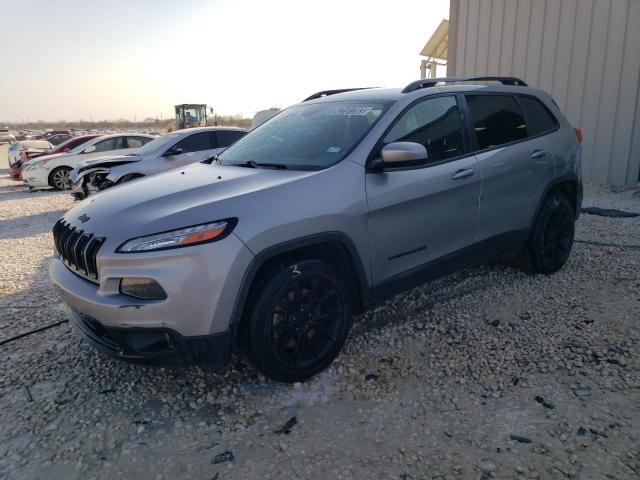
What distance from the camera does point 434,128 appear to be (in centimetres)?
360

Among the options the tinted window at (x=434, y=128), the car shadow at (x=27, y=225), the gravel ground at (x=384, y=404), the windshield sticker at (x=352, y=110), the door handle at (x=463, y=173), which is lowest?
the car shadow at (x=27, y=225)

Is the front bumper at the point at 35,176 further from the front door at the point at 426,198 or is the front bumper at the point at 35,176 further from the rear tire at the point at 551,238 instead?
the rear tire at the point at 551,238

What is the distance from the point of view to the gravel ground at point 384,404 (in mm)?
2352

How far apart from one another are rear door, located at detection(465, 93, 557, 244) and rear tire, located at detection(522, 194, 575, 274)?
0.62 feet

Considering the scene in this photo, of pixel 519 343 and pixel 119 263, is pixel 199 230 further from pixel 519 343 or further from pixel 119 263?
pixel 519 343

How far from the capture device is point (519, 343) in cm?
343

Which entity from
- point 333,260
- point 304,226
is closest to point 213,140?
point 333,260

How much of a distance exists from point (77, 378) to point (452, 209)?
2.77 metres

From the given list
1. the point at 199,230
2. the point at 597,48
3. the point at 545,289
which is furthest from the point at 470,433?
the point at 597,48

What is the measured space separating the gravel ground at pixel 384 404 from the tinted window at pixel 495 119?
1.34m

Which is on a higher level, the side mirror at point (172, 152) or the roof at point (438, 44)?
the roof at point (438, 44)

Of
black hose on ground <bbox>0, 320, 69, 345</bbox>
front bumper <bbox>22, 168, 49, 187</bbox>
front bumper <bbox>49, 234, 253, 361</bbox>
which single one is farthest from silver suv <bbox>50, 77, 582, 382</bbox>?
front bumper <bbox>22, 168, 49, 187</bbox>

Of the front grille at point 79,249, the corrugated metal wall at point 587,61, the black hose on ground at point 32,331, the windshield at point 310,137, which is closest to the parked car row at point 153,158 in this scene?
the windshield at point 310,137

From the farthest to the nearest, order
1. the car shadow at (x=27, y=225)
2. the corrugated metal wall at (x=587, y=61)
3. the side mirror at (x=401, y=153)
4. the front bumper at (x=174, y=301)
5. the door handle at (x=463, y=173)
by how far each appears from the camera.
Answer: the corrugated metal wall at (x=587, y=61) → the car shadow at (x=27, y=225) → the door handle at (x=463, y=173) → the side mirror at (x=401, y=153) → the front bumper at (x=174, y=301)
